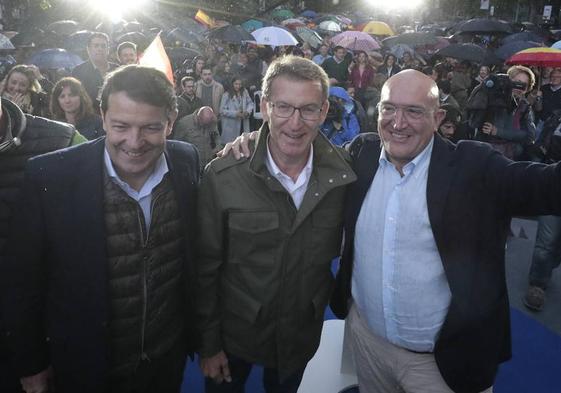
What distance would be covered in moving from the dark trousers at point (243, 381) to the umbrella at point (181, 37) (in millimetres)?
15185

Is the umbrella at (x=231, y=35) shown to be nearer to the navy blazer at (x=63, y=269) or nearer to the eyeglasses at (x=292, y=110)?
the eyeglasses at (x=292, y=110)

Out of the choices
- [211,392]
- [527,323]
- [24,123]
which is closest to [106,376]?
[211,392]

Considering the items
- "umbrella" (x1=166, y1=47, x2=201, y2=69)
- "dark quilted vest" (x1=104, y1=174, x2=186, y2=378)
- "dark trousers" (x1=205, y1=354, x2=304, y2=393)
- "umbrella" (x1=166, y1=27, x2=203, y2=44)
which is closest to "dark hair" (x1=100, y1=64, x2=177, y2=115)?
"dark quilted vest" (x1=104, y1=174, x2=186, y2=378)

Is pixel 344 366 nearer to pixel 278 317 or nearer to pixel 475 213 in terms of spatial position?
pixel 278 317

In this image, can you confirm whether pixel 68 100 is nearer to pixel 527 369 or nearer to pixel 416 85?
pixel 416 85

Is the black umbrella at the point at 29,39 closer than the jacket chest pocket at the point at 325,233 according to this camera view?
No

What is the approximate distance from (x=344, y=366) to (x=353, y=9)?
6723 cm

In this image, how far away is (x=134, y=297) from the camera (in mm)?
2125

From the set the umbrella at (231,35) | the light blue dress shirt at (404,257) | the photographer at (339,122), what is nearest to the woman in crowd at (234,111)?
the photographer at (339,122)

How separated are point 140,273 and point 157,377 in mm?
633

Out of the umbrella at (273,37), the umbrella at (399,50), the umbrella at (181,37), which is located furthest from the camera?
the umbrella at (181,37)

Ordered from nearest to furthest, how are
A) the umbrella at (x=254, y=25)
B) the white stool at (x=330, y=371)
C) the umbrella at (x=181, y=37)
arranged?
the white stool at (x=330, y=371)
the umbrella at (x=181, y=37)
the umbrella at (x=254, y=25)

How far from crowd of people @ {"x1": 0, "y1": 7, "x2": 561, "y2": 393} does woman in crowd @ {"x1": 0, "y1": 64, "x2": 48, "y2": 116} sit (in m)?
3.22

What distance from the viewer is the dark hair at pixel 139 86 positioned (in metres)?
1.97
